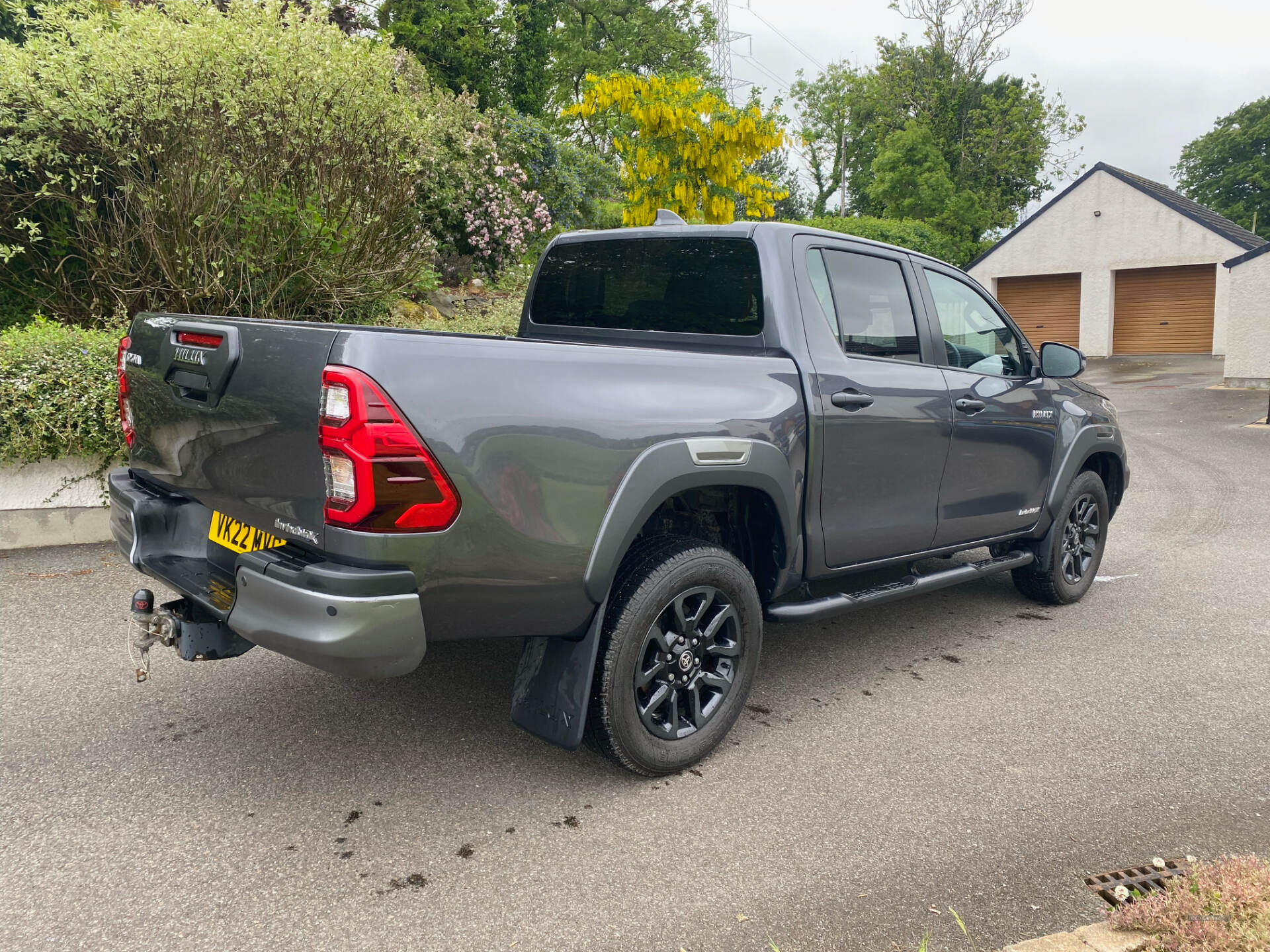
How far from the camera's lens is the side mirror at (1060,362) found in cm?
493

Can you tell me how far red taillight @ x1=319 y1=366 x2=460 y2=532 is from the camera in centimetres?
245

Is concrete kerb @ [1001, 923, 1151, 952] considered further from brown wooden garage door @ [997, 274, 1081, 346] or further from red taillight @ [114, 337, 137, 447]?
brown wooden garage door @ [997, 274, 1081, 346]

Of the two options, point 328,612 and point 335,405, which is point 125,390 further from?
point 328,612

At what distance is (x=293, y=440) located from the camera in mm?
2615

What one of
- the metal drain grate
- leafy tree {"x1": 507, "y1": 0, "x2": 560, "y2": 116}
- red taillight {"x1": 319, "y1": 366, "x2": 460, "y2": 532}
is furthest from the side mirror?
leafy tree {"x1": 507, "y1": 0, "x2": 560, "y2": 116}

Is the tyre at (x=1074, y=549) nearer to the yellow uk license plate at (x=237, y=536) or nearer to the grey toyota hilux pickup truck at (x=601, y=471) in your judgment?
the grey toyota hilux pickup truck at (x=601, y=471)

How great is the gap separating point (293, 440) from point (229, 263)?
19.3 feet

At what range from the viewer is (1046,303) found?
1147 inches

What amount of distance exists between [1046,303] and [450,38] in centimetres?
1905

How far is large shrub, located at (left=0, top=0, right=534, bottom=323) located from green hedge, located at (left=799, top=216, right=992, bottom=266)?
2164cm

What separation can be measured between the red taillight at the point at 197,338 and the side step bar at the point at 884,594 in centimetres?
218

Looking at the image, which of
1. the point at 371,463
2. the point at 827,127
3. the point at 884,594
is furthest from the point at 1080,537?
the point at 827,127

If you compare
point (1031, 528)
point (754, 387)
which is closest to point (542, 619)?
point (754, 387)

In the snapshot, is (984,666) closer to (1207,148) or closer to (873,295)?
(873,295)
